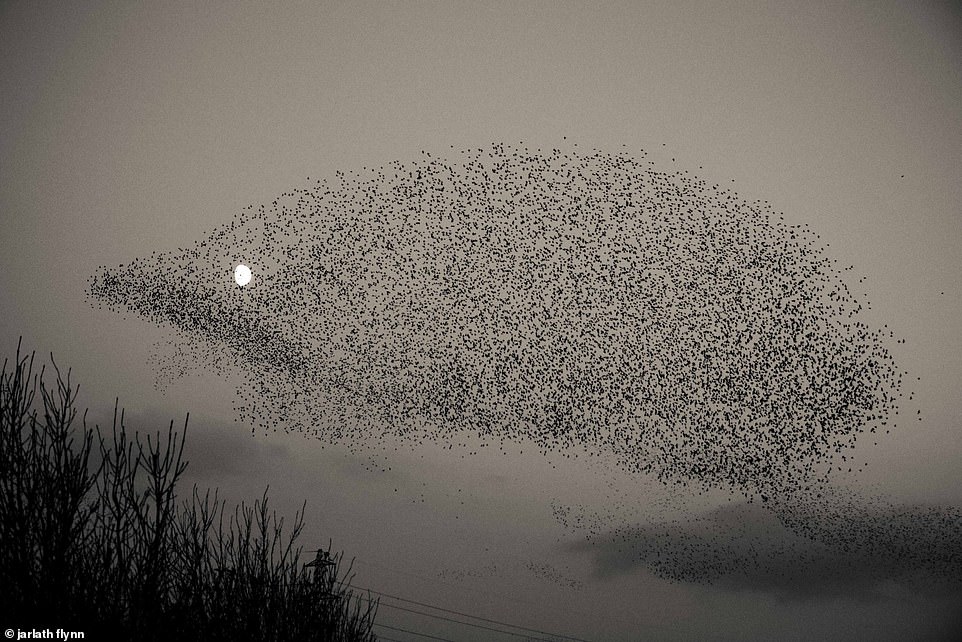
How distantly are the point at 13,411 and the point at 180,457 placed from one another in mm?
2540

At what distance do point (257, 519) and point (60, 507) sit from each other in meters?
6.64

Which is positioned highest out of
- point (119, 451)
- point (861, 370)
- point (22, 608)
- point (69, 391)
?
point (861, 370)

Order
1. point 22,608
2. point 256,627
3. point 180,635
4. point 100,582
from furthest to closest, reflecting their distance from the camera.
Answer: point 256,627 → point 180,635 → point 100,582 → point 22,608

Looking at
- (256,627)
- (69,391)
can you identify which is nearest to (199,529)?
(256,627)

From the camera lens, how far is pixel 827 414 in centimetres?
2511

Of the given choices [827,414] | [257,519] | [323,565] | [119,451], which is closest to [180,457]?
[119,451]

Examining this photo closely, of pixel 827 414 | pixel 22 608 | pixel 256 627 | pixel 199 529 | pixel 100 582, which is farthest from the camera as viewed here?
pixel 827 414

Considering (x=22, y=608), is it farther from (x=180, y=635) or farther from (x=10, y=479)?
(x=180, y=635)

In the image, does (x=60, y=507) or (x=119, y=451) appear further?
(x=119, y=451)

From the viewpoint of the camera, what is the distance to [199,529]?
48.8ft

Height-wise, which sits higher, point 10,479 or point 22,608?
point 10,479

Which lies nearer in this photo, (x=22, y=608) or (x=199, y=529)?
(x=22, y=608)

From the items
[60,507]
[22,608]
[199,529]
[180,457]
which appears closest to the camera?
[22,608]

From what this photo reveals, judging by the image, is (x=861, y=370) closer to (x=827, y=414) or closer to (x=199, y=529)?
(x=827, y=414)
